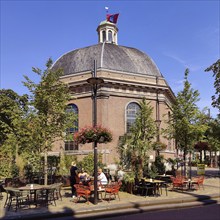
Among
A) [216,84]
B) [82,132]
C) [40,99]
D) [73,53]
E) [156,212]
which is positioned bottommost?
[156,212]

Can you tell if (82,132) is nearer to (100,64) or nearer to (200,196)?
(200,196)

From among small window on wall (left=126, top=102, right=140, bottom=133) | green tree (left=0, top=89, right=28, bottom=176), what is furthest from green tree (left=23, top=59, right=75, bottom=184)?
small window on wall (left=126, top=102, right=140, bottom=133)

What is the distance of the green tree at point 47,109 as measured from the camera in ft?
46.3

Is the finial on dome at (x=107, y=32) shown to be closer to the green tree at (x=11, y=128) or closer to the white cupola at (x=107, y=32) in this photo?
the white cupola at (x=107, y=32)

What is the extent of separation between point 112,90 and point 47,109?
47.2 ft

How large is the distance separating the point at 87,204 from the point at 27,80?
7.23m

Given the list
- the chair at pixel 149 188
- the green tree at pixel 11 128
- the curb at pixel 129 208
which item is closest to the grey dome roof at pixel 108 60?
the green tree at pixel 11 128

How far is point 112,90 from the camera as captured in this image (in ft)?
92.4

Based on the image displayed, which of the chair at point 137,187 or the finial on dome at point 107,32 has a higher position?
the finial on dome at point 107,32

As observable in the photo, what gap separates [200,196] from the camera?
12742mm

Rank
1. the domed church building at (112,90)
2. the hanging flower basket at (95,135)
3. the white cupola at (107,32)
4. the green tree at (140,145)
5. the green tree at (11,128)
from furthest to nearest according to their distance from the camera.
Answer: the white cupola at (107,32) → the domed church building at (112,90) → the green tree at (140,145) → the green tree at (11,128) → the hanging flower basket at (95,135)

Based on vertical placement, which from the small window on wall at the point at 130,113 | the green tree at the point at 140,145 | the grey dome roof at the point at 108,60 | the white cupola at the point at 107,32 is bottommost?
the green tree at the point at 140,145

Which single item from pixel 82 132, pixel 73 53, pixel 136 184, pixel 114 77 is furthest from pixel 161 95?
pixel 82 132

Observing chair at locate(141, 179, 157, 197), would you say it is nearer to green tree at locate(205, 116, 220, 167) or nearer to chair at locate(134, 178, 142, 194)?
chair at locate(134, 178, 142, 194)
